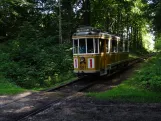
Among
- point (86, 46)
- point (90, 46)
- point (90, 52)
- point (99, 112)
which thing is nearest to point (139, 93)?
point (99, 112)

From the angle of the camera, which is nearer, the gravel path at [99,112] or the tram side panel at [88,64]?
the gravel path at [99,112]

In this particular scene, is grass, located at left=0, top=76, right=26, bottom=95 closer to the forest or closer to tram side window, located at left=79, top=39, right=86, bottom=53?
the forest

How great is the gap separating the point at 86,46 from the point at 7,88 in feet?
17.3

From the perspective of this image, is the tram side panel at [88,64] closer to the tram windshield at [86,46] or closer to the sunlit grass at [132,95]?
the tram windshield at [86,46]

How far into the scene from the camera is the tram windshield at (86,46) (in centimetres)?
1778

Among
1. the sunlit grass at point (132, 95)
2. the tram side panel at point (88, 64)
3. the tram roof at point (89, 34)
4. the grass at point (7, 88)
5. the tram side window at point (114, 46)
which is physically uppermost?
the tram roof at point (89, 34)

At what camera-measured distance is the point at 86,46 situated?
1794cm

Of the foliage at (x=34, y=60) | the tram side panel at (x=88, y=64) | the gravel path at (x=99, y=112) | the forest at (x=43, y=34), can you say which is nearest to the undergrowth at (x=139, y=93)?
the forest at (x=43, y=34)

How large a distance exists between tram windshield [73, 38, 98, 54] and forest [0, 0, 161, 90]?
249 cm

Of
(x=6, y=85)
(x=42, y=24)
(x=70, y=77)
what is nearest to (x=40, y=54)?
(x=70, y=77)

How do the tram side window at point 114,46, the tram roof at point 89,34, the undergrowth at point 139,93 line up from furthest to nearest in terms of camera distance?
1. the tram side window at point 114,46
2. the tram roof at point 89,34
3. the undergrowth at point 139,93

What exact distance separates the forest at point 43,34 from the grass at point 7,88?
3.15ft

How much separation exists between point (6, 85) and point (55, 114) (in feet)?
23.6

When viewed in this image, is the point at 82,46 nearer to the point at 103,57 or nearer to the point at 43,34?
the point at 103,57
